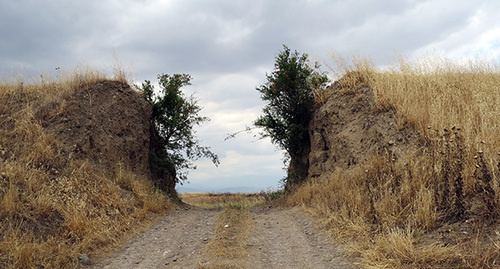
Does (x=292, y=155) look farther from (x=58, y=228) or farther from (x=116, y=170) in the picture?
(x=58, y=228)

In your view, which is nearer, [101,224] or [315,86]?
[101,224]

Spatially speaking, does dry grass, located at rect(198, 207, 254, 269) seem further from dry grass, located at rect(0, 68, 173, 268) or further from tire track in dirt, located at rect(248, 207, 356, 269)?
dry grass, located at rect(0, 68, 173, 268)

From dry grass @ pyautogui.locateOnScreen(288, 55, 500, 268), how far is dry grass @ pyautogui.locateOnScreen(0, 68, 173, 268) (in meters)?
4.83

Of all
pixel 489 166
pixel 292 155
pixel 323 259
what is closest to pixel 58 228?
pixel 323 259

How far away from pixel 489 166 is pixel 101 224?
779 centimetres

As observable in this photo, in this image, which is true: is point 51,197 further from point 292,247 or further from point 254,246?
point 292,247

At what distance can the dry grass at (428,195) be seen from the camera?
16.4ft

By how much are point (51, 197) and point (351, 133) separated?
8854mm

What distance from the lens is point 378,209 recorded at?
263 inches

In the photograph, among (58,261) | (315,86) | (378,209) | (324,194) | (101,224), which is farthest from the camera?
(315,86)

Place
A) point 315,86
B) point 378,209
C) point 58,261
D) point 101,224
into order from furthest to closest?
1. point 315,86
2. point 101,224
3. point 378,209
4. point 58,261

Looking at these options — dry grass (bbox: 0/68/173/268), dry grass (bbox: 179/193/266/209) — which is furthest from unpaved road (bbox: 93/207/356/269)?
dry grass (bbox: 179/193/266/209)

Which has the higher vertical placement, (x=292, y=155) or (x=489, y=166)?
(x=292, y=155)

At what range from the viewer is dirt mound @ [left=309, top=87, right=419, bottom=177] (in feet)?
31.7
